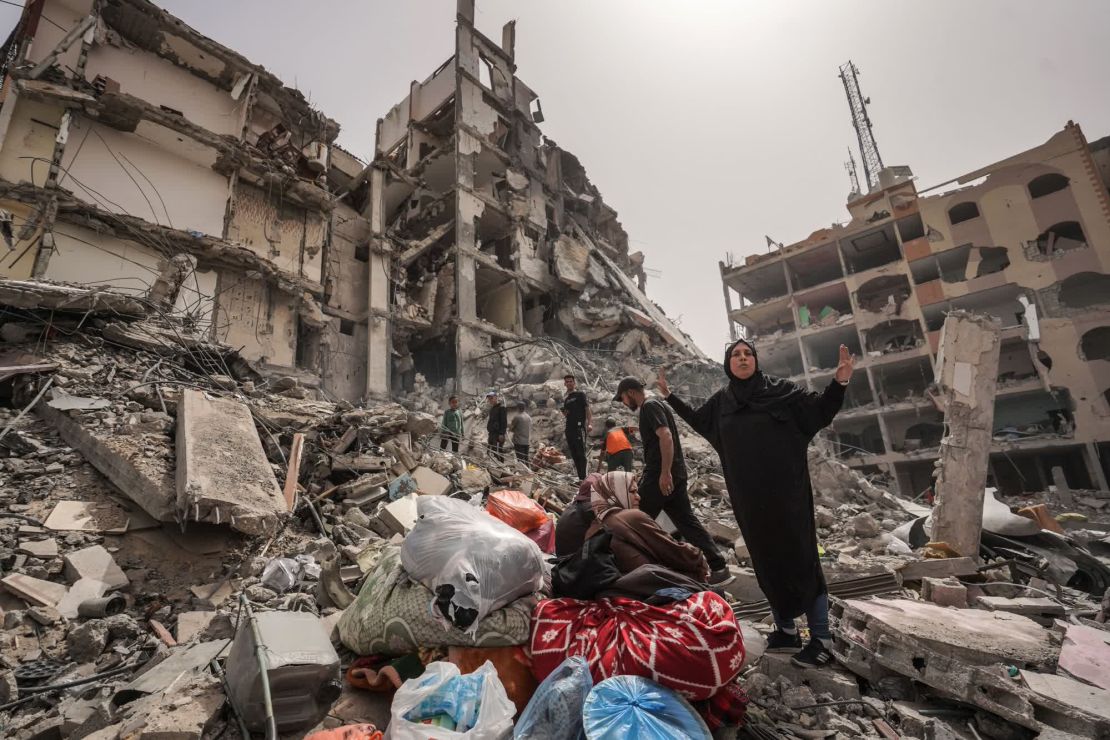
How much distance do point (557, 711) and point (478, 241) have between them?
759 inches

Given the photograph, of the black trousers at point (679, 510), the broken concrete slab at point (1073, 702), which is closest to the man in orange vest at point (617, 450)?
the black trousers at point (679, 510)

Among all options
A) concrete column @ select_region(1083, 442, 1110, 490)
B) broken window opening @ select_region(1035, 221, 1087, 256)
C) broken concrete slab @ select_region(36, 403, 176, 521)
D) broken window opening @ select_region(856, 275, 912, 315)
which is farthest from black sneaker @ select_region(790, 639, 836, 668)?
broken window opening @ select_region(1035, 221, 1087, 256)

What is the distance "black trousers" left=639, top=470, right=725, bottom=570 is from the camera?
3.44 meters

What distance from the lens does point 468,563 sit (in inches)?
79.0

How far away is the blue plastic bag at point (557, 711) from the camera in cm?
145

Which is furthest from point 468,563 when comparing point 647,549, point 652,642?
point 647,549

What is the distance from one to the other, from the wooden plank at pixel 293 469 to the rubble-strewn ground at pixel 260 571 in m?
0.04

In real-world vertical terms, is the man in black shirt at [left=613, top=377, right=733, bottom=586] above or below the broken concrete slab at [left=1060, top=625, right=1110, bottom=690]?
above

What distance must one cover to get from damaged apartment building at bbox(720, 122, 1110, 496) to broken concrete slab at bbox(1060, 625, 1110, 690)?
20454mm

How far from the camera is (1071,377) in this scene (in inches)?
708

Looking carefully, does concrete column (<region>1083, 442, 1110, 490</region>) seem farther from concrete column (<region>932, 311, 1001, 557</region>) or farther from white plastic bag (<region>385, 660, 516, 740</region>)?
white plastic bag (<region>385, 660, 516, 740</region>)

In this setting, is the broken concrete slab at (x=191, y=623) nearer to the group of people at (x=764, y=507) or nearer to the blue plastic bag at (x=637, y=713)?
the group of people at (x=764, y=507)

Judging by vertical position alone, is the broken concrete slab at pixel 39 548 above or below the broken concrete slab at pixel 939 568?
above

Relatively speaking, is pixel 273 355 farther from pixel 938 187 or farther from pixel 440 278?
pixel 938 187
